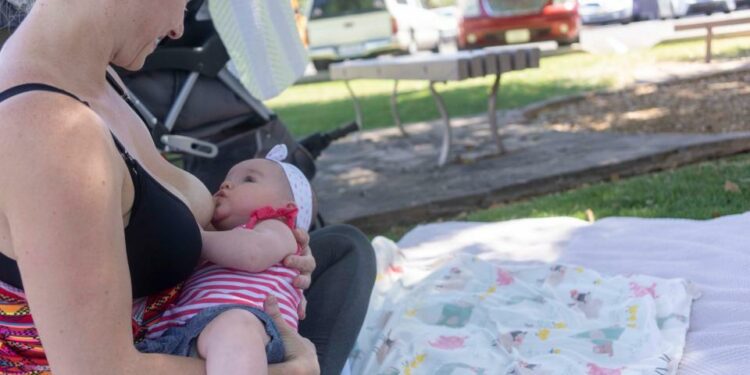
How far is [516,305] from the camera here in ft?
11.8

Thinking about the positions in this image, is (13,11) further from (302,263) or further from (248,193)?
(302,263)

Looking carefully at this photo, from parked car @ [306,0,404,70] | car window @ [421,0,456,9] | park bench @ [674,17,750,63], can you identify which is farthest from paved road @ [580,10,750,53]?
parked car @ [306,0,404,70]

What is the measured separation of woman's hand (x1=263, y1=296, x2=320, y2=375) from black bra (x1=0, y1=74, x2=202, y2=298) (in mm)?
195

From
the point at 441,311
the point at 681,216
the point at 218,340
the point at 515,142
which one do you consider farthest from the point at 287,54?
the point at 515,142

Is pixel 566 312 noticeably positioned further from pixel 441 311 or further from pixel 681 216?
pixel 681 216

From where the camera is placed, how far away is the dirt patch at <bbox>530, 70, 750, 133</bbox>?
8.58 meters

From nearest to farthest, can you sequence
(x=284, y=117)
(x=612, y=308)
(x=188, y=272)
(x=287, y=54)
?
(x=188, y=272) < (x=612, y=308) < (x=287, y=54) < (x=284, y=117)

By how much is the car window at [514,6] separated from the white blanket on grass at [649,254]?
42.9 ft

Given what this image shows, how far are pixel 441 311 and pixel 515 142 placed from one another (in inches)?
209

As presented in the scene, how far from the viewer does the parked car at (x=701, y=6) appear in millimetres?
17594

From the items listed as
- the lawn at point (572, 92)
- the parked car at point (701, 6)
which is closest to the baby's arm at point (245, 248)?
the lawn at point (572, 92)

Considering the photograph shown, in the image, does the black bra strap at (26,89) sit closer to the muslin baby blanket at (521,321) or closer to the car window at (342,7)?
the muslin baby blanket at (521,321)

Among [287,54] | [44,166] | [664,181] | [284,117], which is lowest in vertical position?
[284,117]

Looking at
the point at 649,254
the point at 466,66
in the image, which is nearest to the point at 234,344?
the point at 649,254
